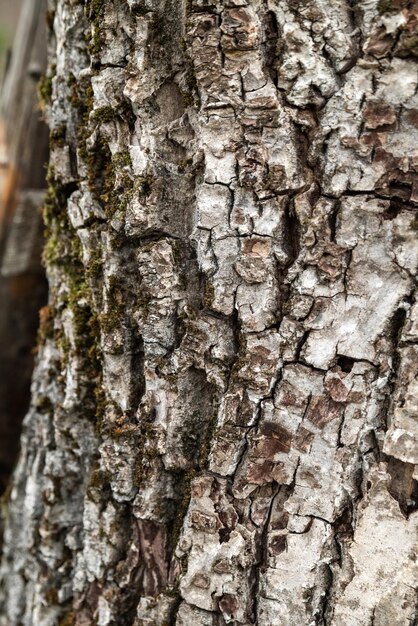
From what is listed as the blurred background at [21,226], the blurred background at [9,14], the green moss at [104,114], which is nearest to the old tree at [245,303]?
the green moss at [104,114]

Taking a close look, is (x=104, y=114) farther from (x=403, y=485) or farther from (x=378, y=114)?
(x=403, y=485)

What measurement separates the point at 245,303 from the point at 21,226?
5.58ft

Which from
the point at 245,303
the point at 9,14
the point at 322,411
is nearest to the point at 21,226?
the point at 245,303

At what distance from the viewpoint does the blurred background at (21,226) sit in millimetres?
2826

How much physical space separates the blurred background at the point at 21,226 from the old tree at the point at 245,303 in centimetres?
102

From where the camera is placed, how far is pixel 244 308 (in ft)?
5.05

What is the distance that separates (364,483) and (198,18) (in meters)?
1.23

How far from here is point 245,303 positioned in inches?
60.5

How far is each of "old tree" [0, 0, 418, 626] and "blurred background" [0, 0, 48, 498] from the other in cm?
102

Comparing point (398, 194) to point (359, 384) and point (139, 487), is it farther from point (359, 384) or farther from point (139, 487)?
point (139, 487)

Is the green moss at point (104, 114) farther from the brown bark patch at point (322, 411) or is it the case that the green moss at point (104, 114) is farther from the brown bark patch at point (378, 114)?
the brown bark patch at point (322, 411)

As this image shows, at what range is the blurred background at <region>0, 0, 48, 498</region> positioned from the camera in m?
2.83

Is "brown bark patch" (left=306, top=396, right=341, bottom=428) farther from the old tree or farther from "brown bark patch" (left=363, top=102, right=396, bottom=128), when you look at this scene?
"brown bark patch" (left=363, top=102, right=396, bottom=128)

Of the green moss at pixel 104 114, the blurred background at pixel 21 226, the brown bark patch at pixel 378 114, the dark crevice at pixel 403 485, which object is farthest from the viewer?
the blurred background at pixel 21 226
